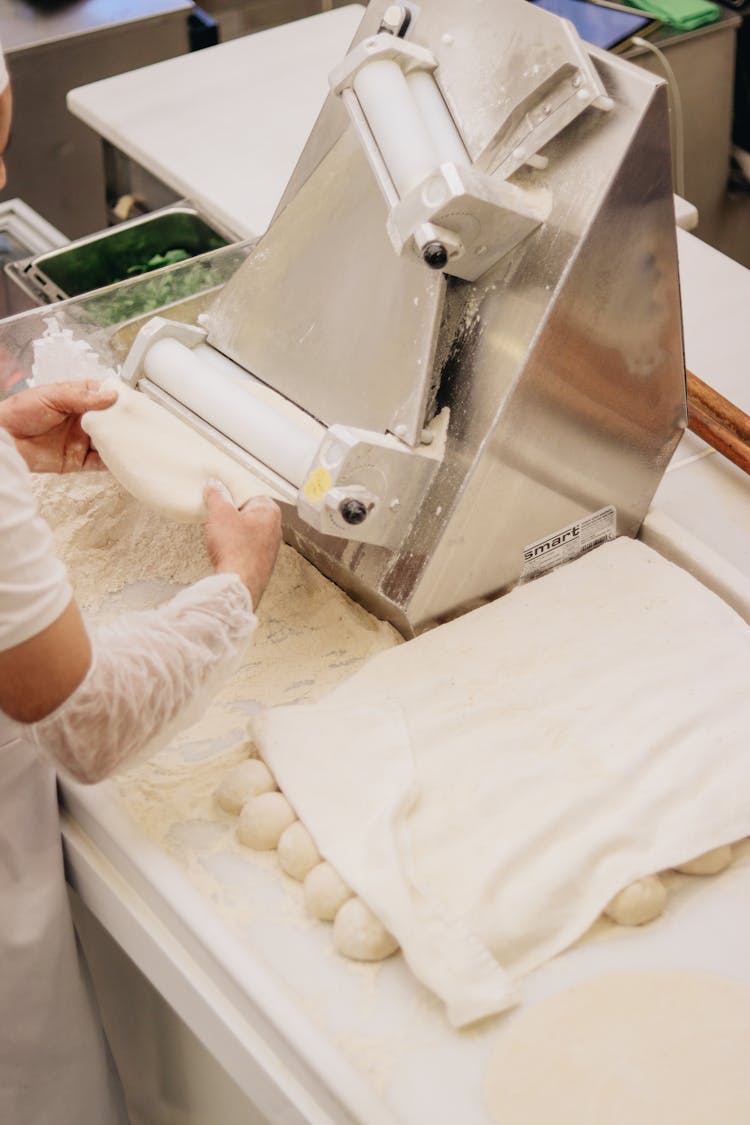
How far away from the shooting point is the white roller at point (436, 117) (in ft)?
4.61

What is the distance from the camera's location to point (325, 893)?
1.20 metres

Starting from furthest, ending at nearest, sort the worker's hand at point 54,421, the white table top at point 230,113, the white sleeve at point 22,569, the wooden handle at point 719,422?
1. the white table top at point 230,113
2. the wooden handle at point 719,422
3. the worker's hand at point 54,421
4. the white sleeve at point 22,569

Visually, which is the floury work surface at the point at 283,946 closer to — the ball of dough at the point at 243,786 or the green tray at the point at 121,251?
the ball of dough at the point at 243,786

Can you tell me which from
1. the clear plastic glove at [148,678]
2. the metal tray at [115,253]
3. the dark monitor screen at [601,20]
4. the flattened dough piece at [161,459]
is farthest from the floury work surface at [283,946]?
the dark monitor screen at [601,20]

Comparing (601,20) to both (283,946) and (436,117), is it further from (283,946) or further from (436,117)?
(283,946)

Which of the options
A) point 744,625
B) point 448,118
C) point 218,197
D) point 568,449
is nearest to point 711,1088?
point 744,625

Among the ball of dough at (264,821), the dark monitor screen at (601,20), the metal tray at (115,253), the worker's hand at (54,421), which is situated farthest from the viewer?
the dark monitor screen at (601,20)

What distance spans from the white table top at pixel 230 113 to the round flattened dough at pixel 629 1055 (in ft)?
5.19

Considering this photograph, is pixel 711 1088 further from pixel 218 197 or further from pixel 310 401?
pixel 218 197

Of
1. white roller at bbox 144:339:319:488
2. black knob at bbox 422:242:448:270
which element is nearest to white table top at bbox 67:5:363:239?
white roller at bbox 144:339:319:488

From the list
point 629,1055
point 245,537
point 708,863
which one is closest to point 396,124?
point 245,537

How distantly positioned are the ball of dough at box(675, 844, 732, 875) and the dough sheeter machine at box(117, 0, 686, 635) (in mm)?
436

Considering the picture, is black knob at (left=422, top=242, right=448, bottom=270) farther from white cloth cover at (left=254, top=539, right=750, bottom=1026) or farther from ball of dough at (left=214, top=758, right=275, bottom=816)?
ball of dough at (left=214, top=758, right=275, bottom=816)

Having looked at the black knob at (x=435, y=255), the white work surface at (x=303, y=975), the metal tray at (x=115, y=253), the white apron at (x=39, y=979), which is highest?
the black knob at (x=435, y=255)
